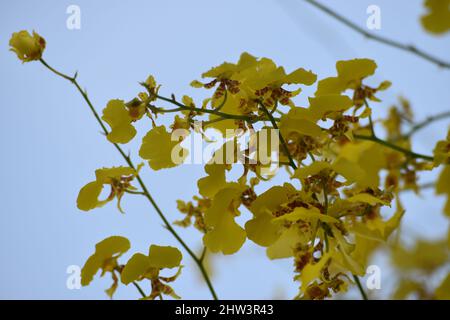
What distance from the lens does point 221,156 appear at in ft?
2.67

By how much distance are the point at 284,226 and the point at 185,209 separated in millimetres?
463

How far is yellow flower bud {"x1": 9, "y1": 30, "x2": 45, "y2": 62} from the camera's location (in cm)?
105

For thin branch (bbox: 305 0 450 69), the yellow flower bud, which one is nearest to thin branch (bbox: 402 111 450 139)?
thin branch (bbox: 305 0 450 69)

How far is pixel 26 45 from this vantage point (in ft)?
3.43

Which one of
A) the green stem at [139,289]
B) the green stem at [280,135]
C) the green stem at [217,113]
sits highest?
the green stem at [217,113]

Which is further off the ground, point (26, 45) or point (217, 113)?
point (26, 45)

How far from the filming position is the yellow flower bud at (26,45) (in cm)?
105

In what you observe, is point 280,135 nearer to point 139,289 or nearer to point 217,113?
point 217,113

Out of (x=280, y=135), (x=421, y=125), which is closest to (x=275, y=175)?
(x=280, y=135)

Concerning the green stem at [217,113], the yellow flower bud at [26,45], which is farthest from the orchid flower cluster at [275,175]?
the yellow flower bud at [26,45]

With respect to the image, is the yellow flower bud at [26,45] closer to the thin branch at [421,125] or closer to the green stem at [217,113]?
the green stem at [217,113]
